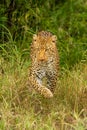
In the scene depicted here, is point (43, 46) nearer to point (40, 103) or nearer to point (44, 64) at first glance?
point (44, 64)

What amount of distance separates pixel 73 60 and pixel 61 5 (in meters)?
1.50

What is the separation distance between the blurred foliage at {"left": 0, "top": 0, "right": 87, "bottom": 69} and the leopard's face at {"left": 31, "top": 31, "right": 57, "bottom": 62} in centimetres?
214

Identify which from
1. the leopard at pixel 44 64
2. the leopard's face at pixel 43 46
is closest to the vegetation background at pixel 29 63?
the leopard at pixel 44 64

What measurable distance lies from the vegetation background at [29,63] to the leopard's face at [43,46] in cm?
41

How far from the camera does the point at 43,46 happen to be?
6.95m

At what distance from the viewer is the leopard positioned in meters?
6.97

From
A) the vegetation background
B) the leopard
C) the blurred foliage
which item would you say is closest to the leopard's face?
the leopard

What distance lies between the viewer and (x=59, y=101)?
714 centimetres

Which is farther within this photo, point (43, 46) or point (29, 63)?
point (29, 63)

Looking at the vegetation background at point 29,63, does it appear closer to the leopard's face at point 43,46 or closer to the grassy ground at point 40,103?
the grassy ground at point 40,103

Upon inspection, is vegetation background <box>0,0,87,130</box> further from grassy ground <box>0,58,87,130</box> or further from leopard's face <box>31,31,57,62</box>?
leopard's face <box>31,31,57,62</box>

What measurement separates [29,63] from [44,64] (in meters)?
1.06

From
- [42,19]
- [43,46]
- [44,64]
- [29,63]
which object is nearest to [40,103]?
[44,64]

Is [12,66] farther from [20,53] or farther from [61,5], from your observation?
[61,5]
